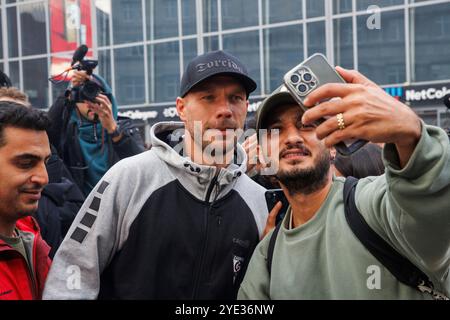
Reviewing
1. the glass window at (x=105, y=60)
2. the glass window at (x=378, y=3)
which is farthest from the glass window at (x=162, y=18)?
the glass window at (x=378, y=3)

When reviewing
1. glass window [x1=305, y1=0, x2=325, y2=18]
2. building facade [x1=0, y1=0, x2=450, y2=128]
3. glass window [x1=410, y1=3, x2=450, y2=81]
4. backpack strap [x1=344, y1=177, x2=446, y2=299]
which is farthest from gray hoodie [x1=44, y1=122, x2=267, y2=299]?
glass window [x1=305, y1=0, x2=325, y2=18]

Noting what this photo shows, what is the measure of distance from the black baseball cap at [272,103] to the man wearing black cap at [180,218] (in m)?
0.15

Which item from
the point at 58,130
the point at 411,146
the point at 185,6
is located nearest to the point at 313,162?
the point at 411,146

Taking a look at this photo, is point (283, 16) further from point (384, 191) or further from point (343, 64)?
point (384, 191)

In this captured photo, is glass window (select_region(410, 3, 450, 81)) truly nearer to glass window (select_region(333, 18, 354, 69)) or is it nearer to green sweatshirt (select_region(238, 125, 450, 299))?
glass window (select_region(333, 18, 354, 69))

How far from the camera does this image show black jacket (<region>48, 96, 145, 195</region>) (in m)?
3.82

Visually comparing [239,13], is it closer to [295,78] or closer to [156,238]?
[156,238]

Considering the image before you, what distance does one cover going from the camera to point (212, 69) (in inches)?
88.5

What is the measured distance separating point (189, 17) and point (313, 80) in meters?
17.9

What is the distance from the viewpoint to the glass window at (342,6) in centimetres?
1594

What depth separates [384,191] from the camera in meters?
1.58

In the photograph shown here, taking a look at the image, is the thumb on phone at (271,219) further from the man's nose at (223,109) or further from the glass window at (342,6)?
the glass window at (342,6)

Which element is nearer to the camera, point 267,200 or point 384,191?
point 384,191

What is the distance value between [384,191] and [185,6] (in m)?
18.0
